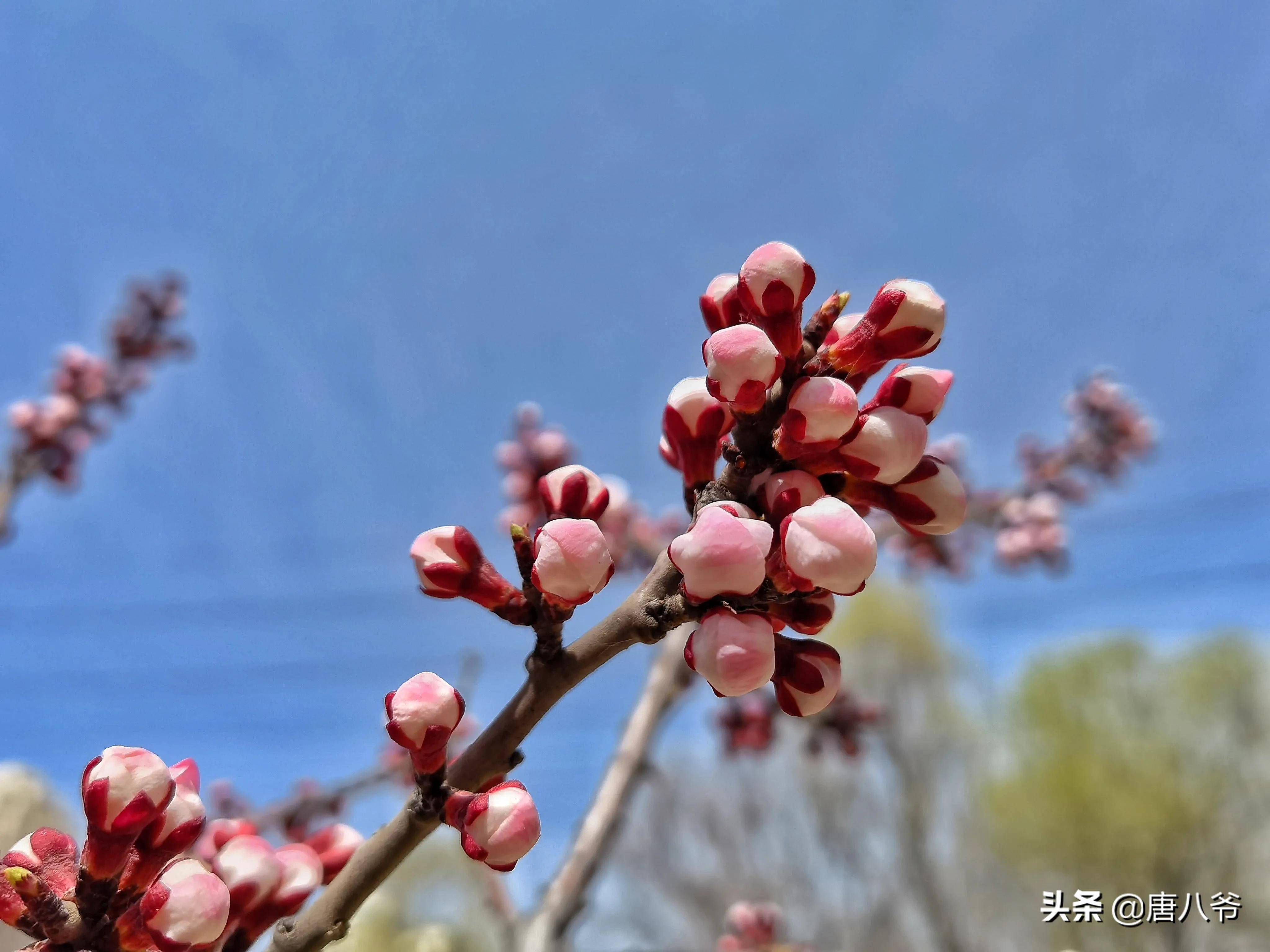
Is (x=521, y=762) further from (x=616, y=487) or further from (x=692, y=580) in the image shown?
(x=616, y=487)

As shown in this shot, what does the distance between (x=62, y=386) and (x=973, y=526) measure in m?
4.03

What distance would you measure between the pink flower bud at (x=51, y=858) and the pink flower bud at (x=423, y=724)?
0.37m

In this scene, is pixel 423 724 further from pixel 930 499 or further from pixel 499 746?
pixel 930 499

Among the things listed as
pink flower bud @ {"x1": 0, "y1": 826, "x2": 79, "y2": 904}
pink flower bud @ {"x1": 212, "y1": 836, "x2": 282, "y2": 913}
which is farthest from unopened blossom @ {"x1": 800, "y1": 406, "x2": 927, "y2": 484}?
pink flower bud @ {"x1": 0, "y1": 826, "x2": 79, "y2": 904}

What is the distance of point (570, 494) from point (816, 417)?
0.96 ft

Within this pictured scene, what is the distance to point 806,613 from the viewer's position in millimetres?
762

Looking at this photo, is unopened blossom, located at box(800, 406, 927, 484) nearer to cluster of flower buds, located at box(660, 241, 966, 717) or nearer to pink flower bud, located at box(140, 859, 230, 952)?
cluster of flower buds, located at box(660, 241, 966, 717)

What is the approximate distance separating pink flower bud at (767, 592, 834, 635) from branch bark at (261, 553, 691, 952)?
113mm

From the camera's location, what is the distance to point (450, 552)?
2.54ft

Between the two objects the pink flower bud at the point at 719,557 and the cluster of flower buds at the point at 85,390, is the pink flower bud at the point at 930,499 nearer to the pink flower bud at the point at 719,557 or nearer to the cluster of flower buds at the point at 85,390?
the pink flower bud at the point at 719,557

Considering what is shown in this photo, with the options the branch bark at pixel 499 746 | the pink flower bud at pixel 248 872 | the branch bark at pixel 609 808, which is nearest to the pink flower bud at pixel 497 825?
the branch bark at pixel 499 746

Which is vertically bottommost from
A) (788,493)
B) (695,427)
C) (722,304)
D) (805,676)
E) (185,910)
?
(185,910)

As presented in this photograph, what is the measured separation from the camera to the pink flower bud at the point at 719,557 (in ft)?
2.13

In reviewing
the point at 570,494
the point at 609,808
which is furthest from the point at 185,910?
the point at 609,808
